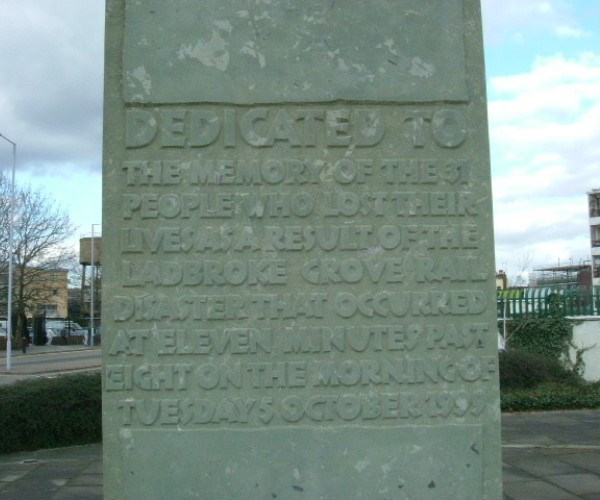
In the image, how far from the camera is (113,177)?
4734 millimetres

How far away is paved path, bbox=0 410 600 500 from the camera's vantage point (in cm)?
689

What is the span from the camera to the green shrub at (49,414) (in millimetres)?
9398

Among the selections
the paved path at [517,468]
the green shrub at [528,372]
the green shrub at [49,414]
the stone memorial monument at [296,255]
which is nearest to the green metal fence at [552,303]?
the green shrub at [528,372]

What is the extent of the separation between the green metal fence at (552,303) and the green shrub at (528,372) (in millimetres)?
1448

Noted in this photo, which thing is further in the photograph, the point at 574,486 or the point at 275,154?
the point at 574,486

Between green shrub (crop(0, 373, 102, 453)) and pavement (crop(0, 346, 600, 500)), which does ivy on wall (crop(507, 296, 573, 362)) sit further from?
green shrub (crop(0, 373, 102, 453))

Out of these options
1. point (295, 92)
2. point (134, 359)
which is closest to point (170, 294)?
point (134, 359)

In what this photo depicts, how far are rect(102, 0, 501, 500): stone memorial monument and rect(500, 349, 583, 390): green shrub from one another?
960cm

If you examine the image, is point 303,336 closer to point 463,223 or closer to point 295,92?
point 463,223

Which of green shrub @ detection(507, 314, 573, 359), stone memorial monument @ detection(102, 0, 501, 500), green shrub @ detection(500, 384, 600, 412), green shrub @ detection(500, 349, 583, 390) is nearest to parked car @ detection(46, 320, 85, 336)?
green shrub @ detection(507, 314, 573, 359)

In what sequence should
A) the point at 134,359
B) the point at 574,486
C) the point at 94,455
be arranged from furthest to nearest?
the point at 94,455 → the point at 574,486 → the point at 134,359

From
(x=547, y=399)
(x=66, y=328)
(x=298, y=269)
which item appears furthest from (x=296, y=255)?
(x=66, y=328)

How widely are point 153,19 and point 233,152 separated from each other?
0.96m

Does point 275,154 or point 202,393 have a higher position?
point 275,154
